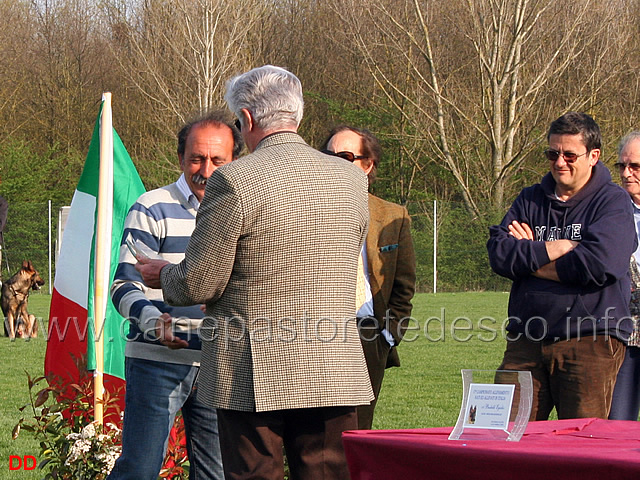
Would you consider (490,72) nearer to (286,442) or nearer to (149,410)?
(149,410)

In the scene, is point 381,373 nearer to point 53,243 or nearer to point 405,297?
point 405,297

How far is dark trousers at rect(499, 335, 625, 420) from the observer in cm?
371

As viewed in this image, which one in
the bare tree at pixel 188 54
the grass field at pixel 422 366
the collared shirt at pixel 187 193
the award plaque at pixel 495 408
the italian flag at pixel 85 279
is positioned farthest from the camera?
the bare tree at pixel 188 54

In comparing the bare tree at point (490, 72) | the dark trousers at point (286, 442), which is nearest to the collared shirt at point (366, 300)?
the dark trousers at point (286, 442)

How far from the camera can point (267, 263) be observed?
261cm

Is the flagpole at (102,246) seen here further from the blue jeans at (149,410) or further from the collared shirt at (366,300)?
the collared shirt at (366,300)

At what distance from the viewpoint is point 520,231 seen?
13.0 ft

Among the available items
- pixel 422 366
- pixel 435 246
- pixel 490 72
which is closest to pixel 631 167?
pixel 422 366

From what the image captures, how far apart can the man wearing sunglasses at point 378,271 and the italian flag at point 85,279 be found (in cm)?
114

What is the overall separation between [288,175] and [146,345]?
1.18 meters

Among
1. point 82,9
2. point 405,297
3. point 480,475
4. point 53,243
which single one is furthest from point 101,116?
point 82,9

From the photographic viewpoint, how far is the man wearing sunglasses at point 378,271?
4.09m

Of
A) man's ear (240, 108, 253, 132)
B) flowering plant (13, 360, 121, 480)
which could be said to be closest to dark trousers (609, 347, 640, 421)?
flowering plant (13, 360, 121, 480)

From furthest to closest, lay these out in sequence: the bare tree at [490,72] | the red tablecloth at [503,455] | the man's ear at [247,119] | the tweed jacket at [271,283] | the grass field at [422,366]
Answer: the bare tree at [490,72] → the grass field at [422,366] → the man's ear at [247,119] → the tweed jacket at [271,283] → the red tablecloth at [503,455]
